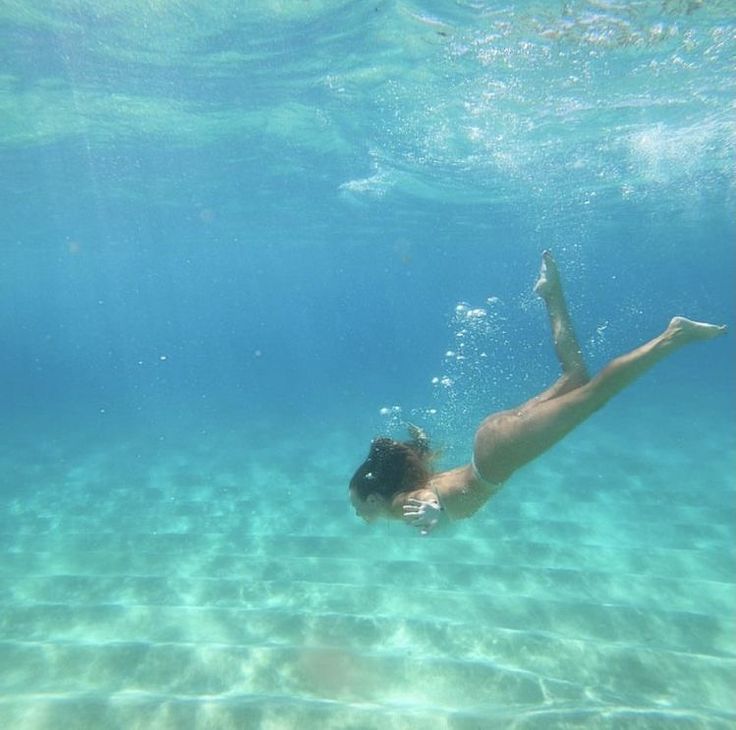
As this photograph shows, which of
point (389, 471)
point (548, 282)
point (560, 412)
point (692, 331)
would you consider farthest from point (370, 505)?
point (692, 331)

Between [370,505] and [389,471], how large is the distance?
428mm

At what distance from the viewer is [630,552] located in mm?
12000

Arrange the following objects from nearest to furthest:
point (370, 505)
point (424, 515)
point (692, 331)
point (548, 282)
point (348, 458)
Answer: point (424, 515), point (692, 331), point (370, 505), point (548, 282), point (348, 458)

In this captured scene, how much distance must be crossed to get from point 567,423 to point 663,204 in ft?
115

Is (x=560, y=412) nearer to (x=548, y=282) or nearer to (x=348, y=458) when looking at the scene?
(x=548, y=282)

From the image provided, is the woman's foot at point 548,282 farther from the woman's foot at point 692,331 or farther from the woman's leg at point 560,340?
the woman's foot at point 692,331

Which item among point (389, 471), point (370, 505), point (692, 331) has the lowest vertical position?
point (370, 505)

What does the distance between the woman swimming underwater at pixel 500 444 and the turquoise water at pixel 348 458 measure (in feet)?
4.99

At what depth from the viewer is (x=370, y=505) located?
6.16m

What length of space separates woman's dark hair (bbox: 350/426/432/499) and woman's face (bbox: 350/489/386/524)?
1.8 inches

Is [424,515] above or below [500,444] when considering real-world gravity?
below

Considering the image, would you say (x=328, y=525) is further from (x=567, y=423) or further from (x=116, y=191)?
(x=116, y=191)

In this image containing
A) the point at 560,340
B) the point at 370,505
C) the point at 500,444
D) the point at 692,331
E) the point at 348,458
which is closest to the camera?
the point at 692,331

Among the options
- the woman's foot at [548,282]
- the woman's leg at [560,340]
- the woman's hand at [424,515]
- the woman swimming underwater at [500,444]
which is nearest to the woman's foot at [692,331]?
the woman swimming underwater at [500,444]
